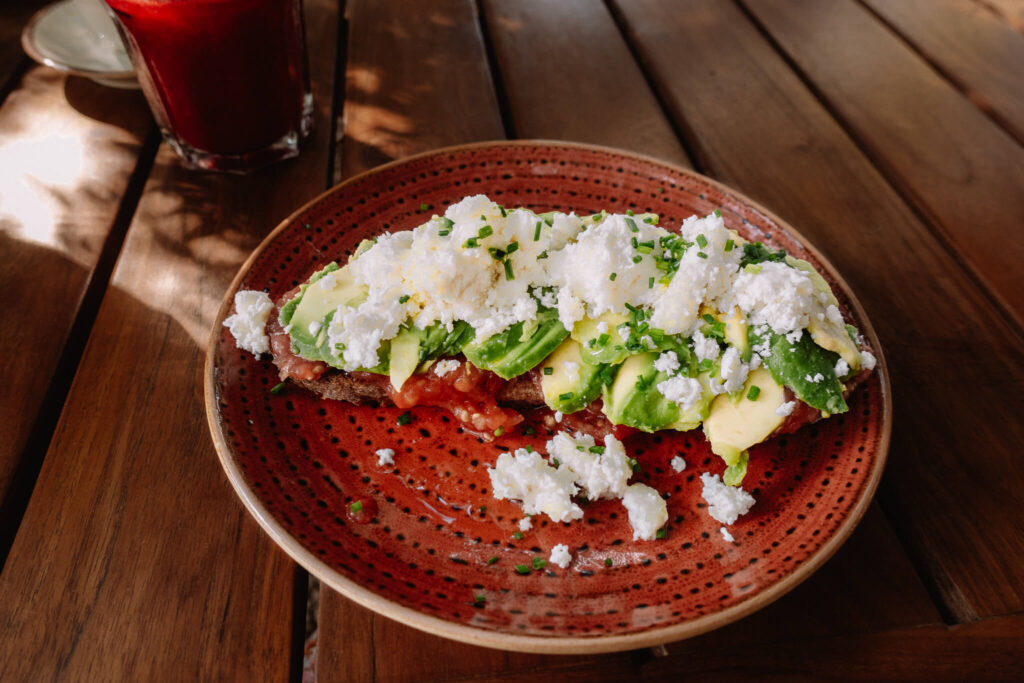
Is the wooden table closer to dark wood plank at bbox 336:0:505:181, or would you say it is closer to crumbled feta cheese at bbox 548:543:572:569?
dark wood plank at bbox 336:0:505:181

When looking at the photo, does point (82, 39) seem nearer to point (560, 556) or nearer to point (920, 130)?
point (560, 556)

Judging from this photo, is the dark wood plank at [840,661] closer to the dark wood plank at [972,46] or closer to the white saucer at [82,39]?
the dark wood plank at [972,46]

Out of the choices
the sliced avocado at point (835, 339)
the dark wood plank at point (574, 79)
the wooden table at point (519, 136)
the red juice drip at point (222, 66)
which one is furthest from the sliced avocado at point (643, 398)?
the red juice drip at point (222, 66)

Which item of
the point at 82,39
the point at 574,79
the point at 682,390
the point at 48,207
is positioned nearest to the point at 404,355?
the point at 682,390

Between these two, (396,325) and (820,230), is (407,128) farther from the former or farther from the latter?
(820,230)

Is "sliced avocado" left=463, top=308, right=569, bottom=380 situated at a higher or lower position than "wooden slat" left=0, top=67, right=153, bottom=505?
higher

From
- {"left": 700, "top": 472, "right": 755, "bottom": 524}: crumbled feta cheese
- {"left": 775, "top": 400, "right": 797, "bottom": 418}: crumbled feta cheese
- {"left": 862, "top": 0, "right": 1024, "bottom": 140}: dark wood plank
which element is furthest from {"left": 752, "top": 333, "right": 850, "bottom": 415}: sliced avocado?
{"left": 862, "top": 0, "right": 1024, "bottom": 140}: dark wood plank

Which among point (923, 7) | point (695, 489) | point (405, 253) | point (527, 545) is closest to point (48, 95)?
point (405, 253)
